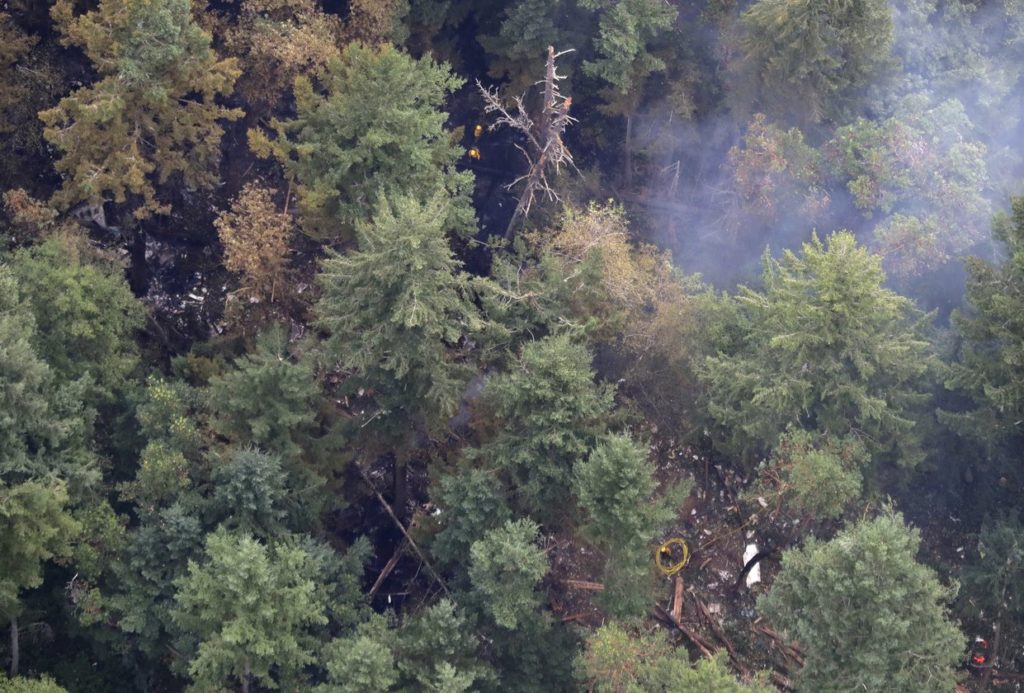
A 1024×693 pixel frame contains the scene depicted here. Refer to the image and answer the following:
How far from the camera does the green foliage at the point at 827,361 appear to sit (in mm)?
24641

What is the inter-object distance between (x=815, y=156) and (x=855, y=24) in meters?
4.00

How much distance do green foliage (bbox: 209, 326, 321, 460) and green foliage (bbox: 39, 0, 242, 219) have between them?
20.9ft

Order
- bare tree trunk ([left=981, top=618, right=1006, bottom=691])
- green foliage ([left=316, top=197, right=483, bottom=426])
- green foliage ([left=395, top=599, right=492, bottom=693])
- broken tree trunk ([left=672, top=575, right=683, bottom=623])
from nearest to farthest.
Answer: green foliage ([left=316, top=197, right=483, bottom=426]) → green foliage ([left=395, top=599, right=492, bottom=693]) → bare tree trunk ([left=981, top=618, right=1006, bottom=691]) → broken tree trunk ([left=672, top=575, right=683, bottom=623])

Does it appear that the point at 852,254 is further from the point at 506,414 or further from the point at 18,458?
the point at 18,458

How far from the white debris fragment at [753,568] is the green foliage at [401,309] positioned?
11.5 m

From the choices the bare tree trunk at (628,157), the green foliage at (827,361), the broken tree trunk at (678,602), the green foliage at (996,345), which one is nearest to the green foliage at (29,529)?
the green foliage at (827,361)

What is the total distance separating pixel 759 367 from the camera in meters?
26.6

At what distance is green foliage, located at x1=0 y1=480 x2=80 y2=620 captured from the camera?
23078 millimetres

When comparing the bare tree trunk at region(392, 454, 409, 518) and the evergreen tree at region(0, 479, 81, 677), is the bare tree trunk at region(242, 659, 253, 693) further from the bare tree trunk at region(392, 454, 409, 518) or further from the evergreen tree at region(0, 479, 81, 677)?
the bare tree trunk at region(392, 454, 409, 518)

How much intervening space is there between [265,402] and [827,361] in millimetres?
13573

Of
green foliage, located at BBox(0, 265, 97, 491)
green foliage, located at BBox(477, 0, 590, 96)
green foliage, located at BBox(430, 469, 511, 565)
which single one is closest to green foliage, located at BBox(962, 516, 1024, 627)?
green foliage, located at BBox(430, 469, 511, 565)

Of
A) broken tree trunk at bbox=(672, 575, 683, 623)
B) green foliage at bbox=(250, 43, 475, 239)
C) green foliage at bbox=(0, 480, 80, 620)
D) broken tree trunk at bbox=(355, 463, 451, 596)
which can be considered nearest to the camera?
green foliage at bbox=(0, 480, 80, 620)

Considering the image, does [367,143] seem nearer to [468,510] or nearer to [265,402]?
[265,402]

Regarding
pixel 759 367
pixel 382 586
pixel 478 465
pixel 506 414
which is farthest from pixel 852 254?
pixel 382 586
